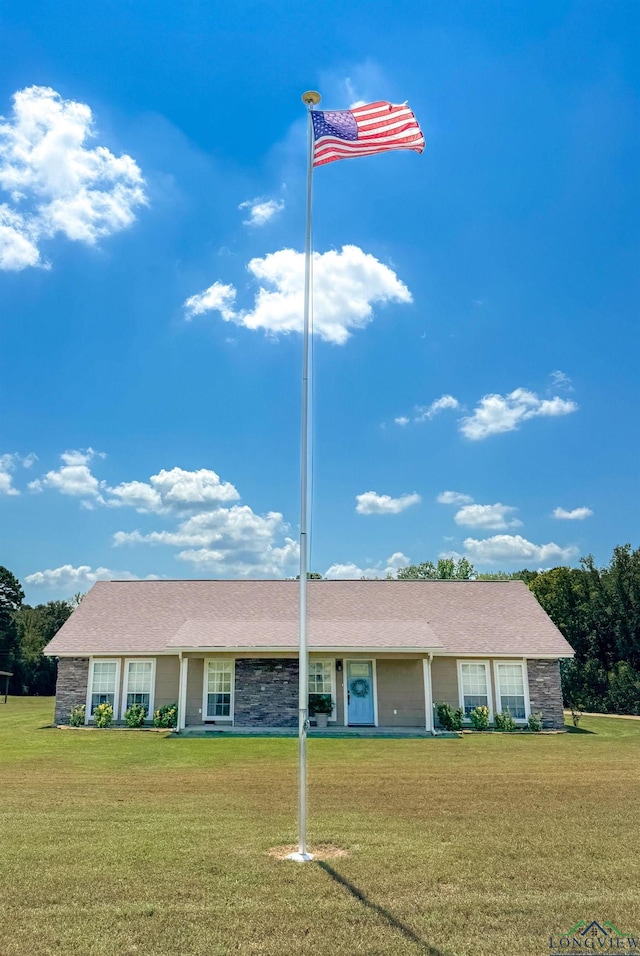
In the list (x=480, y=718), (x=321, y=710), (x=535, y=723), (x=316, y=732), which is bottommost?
(x=316, y=732)

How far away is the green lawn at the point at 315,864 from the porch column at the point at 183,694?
20.5 feet

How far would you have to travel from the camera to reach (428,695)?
821 inches

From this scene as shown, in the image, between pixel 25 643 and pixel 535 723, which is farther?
pixel 25 643

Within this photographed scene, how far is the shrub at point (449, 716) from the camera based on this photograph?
837 inches

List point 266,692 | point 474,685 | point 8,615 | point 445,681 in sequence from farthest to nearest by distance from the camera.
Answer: point 8,615, point 474,685, point 445,681, point 266,692

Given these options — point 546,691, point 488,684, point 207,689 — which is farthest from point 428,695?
point 207,689

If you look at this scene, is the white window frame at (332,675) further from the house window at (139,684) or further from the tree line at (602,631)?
the tree line at (602,631)

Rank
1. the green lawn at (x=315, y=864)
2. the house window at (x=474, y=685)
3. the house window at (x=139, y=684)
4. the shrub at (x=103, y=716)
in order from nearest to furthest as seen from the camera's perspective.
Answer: the green lawn at (x=315, y=864) → the shrub at (x=103, y=716) → the house window at (x=474, y=685) → the house window at (x=139, y=684)

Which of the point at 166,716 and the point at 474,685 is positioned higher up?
the point at 474,685

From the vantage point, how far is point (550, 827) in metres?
8.62

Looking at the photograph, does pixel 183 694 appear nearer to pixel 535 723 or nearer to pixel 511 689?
pixel 511 689

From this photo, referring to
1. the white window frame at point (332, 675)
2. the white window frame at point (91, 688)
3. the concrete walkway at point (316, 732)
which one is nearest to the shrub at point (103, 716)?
the white window frame at point (91, 688)

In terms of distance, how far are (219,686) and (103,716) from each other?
3.78 m

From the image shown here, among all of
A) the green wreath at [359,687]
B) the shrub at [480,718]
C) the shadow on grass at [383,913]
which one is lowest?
the shadow on grass at [383,913]
